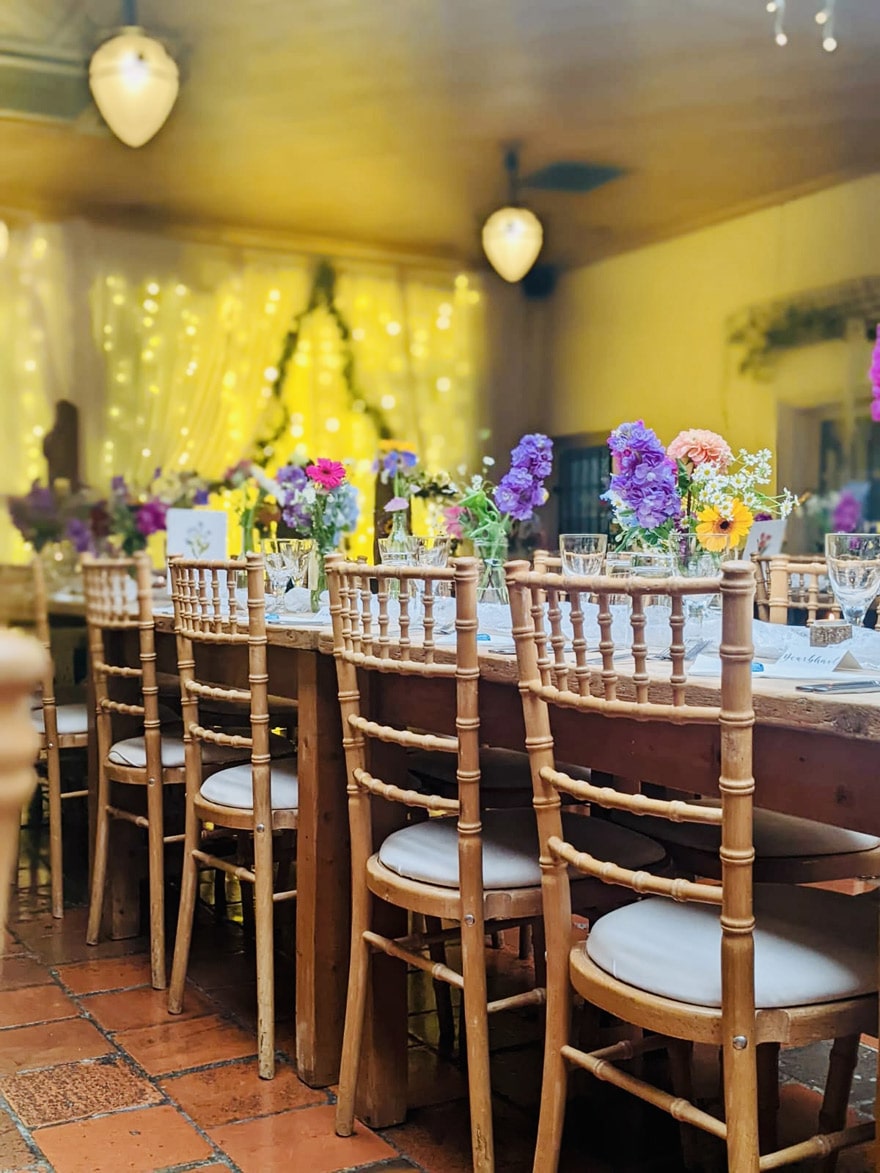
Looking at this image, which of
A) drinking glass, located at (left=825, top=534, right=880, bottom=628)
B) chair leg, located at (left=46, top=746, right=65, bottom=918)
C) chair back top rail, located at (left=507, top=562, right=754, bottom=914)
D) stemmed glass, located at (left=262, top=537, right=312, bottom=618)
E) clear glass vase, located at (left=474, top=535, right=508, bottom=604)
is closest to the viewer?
chair back top rail, located at (left=507, top=562, right=754, bottom=914)

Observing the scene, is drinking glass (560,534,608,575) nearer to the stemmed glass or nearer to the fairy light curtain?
the stemmed glass

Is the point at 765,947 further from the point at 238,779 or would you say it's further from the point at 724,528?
the point at 238,779

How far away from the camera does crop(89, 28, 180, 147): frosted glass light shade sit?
4.05 m

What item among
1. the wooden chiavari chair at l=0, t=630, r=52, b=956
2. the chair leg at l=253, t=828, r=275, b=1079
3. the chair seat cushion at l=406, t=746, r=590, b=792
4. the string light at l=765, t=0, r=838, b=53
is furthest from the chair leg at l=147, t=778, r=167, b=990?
the string light at l=765, t=0, r=838, b=53

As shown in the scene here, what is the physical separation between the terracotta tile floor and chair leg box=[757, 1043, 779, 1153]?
160mm

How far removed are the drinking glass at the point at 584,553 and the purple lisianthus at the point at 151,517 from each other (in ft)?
7.99

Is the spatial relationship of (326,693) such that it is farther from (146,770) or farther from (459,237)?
(459,237)

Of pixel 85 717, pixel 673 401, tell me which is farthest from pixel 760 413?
pixel 85 717

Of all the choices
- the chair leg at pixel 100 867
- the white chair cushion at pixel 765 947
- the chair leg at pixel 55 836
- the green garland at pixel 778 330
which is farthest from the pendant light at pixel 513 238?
the white chair cushion at pixel 765 947

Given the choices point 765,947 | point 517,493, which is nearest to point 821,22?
point 517,493

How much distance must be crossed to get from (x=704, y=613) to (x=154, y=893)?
55.3 inches

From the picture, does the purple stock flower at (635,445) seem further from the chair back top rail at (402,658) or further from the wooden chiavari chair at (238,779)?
the wooden chiavari chair at (238,779)

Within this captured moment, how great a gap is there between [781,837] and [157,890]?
4.67 feet

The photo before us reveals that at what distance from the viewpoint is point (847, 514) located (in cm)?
402
